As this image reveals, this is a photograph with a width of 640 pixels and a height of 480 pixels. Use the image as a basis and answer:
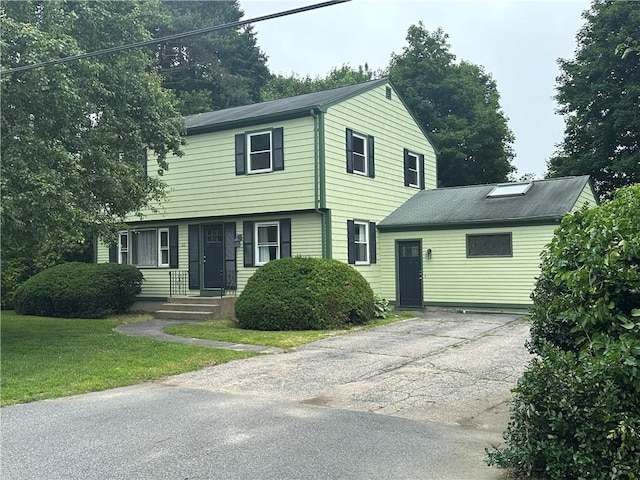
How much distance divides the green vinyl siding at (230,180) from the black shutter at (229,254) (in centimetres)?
52

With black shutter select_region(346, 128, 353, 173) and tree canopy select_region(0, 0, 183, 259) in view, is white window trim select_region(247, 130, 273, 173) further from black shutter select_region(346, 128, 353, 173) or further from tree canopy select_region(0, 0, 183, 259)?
tree canopy select_region(0, 0, 183, 259)

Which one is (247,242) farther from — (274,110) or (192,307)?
(274,110)

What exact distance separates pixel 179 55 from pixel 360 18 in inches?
1371

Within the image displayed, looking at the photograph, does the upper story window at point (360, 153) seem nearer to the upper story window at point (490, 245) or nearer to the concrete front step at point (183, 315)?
the upper story window at point (490, 245)

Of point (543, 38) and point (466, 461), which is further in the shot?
point (543, 38)

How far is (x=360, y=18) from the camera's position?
8094mm

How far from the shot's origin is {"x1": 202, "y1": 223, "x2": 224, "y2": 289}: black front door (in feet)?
58.7

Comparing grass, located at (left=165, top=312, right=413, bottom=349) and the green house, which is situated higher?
the green house

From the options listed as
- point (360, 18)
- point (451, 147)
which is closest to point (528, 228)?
point (360, 18)

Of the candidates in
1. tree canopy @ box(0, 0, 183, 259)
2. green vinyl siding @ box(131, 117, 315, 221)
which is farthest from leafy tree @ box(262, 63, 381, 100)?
tree canopy @ box(0, 0, 183, 259)

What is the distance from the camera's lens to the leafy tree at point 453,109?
3102 centimetres

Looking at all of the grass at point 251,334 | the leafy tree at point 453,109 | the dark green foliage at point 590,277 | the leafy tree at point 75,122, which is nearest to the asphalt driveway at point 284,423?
the dark green foliage at point 590,277

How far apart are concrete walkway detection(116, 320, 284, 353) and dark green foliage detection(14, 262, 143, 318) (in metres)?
2.39

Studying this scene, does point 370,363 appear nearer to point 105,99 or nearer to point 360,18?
point 360,18
